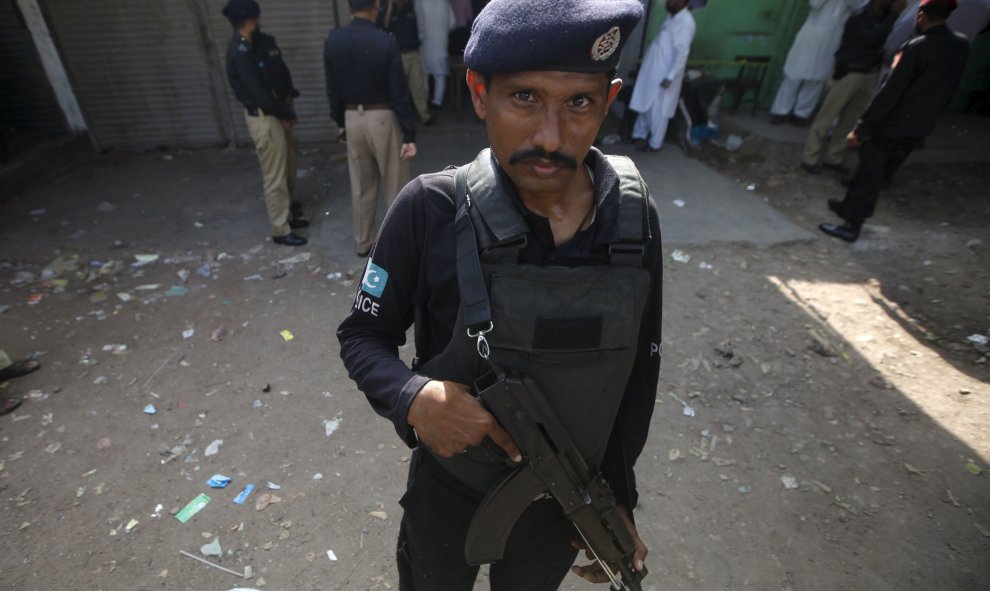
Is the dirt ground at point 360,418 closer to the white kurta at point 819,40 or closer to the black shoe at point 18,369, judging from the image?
the black shoe at point 18,369

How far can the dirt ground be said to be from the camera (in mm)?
2324

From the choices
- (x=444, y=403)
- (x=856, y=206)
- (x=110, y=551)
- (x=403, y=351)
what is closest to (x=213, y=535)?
(x=110, y=551)

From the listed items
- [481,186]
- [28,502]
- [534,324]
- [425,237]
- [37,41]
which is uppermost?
[481,186]

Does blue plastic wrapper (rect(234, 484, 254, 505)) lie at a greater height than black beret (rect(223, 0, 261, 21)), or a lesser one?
lesser

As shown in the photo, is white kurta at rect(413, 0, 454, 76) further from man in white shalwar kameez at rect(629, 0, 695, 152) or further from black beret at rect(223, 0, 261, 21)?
black beret at rect(223, 0, 261, 21)

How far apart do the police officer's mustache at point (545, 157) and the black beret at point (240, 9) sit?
13.8 ft

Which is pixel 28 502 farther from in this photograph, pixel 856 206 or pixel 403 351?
pixel 856 206

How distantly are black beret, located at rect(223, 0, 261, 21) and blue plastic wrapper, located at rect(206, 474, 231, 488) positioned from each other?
3668 millimetres

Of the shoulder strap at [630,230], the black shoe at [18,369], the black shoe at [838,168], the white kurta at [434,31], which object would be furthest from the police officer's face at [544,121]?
the white kurta at [434,31]

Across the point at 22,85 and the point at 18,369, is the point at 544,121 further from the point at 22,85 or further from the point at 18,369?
the point at 22,85

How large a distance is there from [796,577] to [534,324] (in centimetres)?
216

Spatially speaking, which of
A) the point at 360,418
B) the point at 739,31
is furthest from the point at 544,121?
the point at 739,31

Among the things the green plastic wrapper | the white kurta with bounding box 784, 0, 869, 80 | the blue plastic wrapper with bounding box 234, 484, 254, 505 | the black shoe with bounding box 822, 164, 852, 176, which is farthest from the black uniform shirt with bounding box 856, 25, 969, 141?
the green plastic wrapper

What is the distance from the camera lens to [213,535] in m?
2.36
